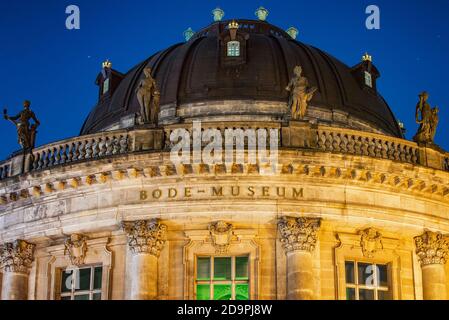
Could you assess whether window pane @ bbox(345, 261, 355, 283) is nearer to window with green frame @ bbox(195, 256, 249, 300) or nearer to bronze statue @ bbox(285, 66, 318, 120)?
window with green frame @ bbox(195, 256, 249, 300)

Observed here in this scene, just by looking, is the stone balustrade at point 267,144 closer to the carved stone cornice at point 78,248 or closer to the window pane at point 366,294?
the carved stone cornice at point 78,248

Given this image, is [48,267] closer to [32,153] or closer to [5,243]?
[5,243]

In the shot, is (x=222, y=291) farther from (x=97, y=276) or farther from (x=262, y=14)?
(x=262, y=14)

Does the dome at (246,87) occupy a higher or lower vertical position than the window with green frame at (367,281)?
higher

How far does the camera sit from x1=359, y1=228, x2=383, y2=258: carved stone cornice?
30.7 m

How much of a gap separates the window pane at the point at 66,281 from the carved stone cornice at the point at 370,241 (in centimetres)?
900

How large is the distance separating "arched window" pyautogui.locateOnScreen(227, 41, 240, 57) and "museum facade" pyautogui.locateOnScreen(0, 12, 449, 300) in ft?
29.0

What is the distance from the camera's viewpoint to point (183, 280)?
29.9 m

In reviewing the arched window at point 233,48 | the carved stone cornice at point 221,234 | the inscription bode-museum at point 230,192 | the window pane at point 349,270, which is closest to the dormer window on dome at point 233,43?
the arched window at point 233,48

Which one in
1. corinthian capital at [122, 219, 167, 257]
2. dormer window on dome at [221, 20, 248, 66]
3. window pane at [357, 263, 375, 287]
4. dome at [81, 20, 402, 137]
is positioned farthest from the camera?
dormer window on dome at [221, 20, 248, 66]

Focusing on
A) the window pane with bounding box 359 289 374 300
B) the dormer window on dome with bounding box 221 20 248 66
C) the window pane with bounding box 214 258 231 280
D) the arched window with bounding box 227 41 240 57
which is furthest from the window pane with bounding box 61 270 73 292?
the arched window with bounding box 227 41 240 57

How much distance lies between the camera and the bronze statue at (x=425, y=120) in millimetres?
32500
